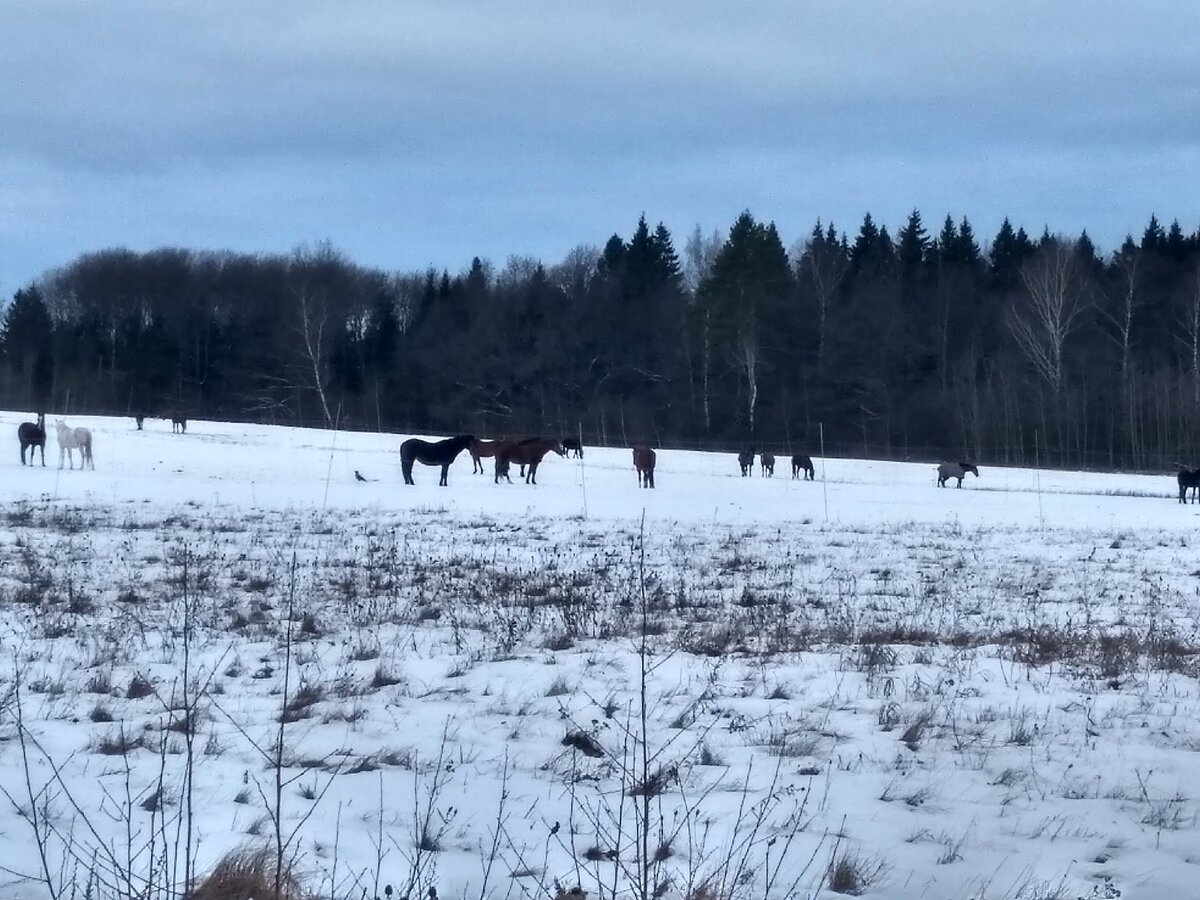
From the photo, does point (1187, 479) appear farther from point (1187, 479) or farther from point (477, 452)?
point (477, 452)

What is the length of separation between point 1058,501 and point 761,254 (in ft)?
144

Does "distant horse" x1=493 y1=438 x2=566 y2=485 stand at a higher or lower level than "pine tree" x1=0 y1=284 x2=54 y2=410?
lower

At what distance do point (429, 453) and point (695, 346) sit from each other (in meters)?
43.9

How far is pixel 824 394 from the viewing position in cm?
7144

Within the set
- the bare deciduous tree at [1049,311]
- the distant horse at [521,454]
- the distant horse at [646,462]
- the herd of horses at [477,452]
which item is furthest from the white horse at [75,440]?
the bare deciduous tree at [1049,311]

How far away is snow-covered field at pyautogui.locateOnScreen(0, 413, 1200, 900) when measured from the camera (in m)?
5.36

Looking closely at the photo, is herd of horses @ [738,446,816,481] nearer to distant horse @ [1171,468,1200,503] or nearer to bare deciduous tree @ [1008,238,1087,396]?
distant horse @ [1171,468,1200,503]

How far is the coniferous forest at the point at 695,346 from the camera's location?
65500 mm

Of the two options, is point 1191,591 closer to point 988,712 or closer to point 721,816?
point 988,712

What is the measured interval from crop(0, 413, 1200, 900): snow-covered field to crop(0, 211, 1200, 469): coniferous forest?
50.1 m

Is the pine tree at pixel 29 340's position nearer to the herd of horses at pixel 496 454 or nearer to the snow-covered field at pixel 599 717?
the herd of horses at pixel 496 454

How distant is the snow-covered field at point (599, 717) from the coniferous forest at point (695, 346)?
164 ft

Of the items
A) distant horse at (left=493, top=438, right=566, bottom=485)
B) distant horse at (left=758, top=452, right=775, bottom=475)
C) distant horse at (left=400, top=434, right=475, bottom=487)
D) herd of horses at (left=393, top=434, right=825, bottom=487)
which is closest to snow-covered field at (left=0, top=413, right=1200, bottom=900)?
distant horse at (left=400, top=434, right=475, bottom=487)

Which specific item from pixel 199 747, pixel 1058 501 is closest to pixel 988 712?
pixel 199 747
